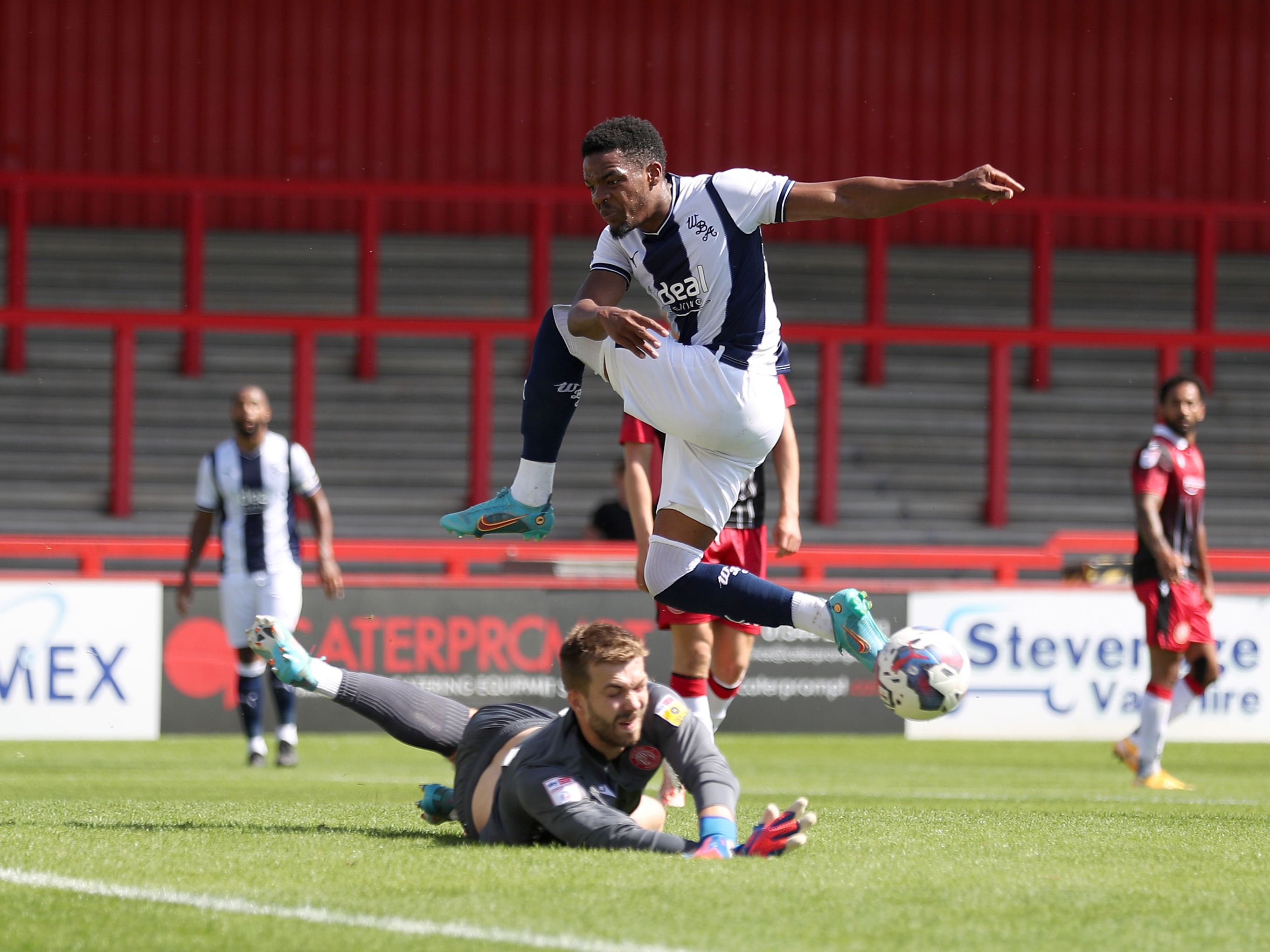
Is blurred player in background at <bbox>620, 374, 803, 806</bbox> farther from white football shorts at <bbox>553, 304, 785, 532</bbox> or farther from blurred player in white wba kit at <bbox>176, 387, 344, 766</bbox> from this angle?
blurred player in white wba kit at <bbox>176, 387, 344, 766</bbox>

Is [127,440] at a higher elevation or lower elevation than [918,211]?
lower

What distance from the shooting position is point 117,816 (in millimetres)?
5652

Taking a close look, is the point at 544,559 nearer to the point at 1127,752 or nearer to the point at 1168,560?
the point at 1127,752

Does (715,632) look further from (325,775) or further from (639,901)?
(639,901)

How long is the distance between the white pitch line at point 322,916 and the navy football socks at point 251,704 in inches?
187

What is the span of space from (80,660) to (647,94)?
9674 millimetres

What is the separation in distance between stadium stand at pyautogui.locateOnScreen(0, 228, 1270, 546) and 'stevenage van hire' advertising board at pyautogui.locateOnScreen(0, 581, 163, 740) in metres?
3.69

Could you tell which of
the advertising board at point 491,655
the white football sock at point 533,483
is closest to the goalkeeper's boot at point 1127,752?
the advertising board at point 491,655

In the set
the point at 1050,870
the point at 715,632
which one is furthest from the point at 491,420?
the point at 1050,870

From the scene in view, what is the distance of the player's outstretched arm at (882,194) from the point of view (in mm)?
4625

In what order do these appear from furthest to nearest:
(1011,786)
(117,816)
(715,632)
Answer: (1011,786)
(715,632)
(117,816)

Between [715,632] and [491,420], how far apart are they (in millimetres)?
8397

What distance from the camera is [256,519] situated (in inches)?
368

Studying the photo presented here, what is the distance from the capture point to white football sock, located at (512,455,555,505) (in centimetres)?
549
